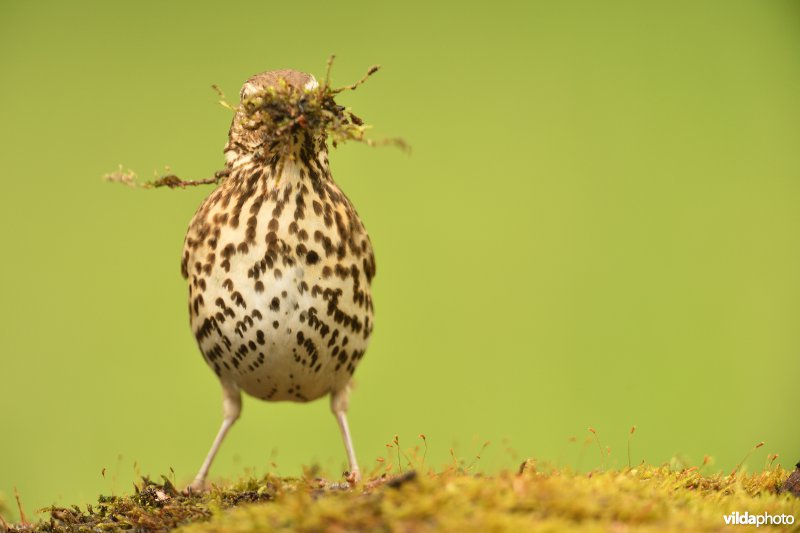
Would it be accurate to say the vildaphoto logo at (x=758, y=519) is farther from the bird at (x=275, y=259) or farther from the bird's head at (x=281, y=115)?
the bird's head at (x=281, y=115)

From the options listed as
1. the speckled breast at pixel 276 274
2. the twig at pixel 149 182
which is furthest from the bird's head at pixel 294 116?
the twig at pixel 149 182

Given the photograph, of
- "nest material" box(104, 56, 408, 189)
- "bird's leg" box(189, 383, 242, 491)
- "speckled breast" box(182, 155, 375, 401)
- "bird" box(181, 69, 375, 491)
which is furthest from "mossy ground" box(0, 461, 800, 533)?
"nest material" box(104, 56, 408, 189)

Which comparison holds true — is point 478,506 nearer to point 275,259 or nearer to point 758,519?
point 758,519

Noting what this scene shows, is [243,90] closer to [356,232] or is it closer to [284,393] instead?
[356,232]

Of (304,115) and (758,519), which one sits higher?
(304,115)

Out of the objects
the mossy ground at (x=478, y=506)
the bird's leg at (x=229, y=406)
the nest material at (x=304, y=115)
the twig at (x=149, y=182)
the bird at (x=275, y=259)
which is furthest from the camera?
the bird's leg at (x=229, y=406)

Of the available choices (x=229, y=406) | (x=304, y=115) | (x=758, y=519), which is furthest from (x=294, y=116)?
(x=758, y=519)

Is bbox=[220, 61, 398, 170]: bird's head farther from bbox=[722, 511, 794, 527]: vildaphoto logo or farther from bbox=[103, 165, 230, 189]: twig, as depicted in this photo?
bbox=[722, 511, 794, 527]: vildaphoto logo
